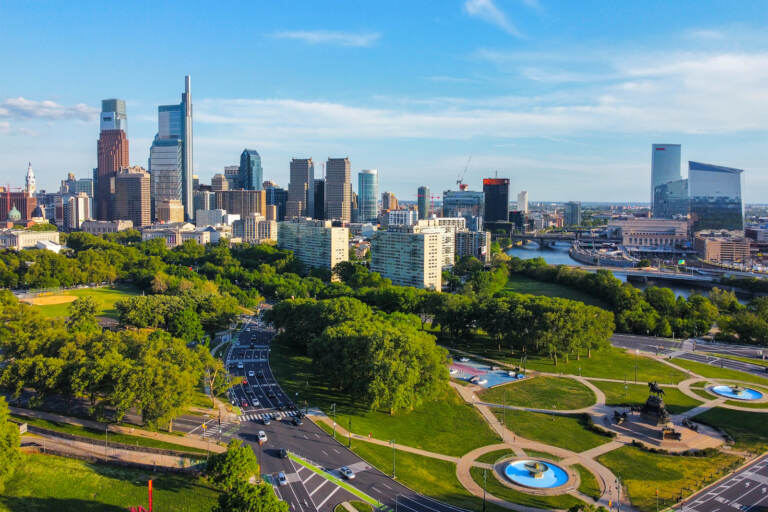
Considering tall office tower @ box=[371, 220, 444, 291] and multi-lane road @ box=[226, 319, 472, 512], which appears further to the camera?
tall office tower @ box=[371, 220, 444, 291]

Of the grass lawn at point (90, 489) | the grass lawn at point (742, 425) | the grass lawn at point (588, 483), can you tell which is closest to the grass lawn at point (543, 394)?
the grass lawn at point (742, 425)

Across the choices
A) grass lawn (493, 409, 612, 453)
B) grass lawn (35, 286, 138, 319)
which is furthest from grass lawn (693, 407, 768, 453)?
grass lawn (35, 286, 138, 319)

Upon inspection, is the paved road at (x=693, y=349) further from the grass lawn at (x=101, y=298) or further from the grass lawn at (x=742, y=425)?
the grass lawn at (x=101, y=298)

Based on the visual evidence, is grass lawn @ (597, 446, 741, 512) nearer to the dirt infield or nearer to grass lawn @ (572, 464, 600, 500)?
grass lawn @ (572, 464, 600, 500)

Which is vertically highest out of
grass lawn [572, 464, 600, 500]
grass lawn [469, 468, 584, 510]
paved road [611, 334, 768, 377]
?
paved road [611, 334, 768, 377]

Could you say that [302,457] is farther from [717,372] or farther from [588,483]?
[717,372]

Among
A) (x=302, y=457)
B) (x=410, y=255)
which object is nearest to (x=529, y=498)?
(x=302, y=457)
